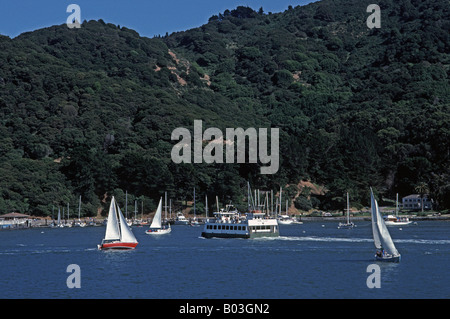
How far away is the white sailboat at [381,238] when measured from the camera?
74.2m

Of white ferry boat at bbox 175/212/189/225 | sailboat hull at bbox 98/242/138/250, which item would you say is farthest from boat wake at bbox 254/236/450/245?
white ferry boat at bbox 175/212/189/225

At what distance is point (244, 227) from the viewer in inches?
4609

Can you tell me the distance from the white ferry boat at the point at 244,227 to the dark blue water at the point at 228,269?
88.8 inches

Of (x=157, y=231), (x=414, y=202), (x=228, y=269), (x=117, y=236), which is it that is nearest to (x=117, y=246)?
(x=117, y=236)

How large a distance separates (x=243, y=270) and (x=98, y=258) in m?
20.6

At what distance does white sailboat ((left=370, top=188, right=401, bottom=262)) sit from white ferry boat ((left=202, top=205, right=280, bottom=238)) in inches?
1546

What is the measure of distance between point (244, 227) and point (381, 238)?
142ft

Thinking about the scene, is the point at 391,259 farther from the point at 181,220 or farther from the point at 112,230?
the point at 181,220

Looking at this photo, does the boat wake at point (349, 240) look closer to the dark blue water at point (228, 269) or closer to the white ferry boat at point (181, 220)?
the dark blue water at point (228, 269)

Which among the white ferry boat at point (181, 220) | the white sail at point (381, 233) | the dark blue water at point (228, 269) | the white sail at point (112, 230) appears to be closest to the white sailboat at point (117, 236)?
the white sail at point (112, 230)

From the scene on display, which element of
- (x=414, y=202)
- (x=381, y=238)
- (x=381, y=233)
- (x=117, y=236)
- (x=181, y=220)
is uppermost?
(x=414, y=202)

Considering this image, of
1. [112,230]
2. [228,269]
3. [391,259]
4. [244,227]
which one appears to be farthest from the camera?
[244,227]
